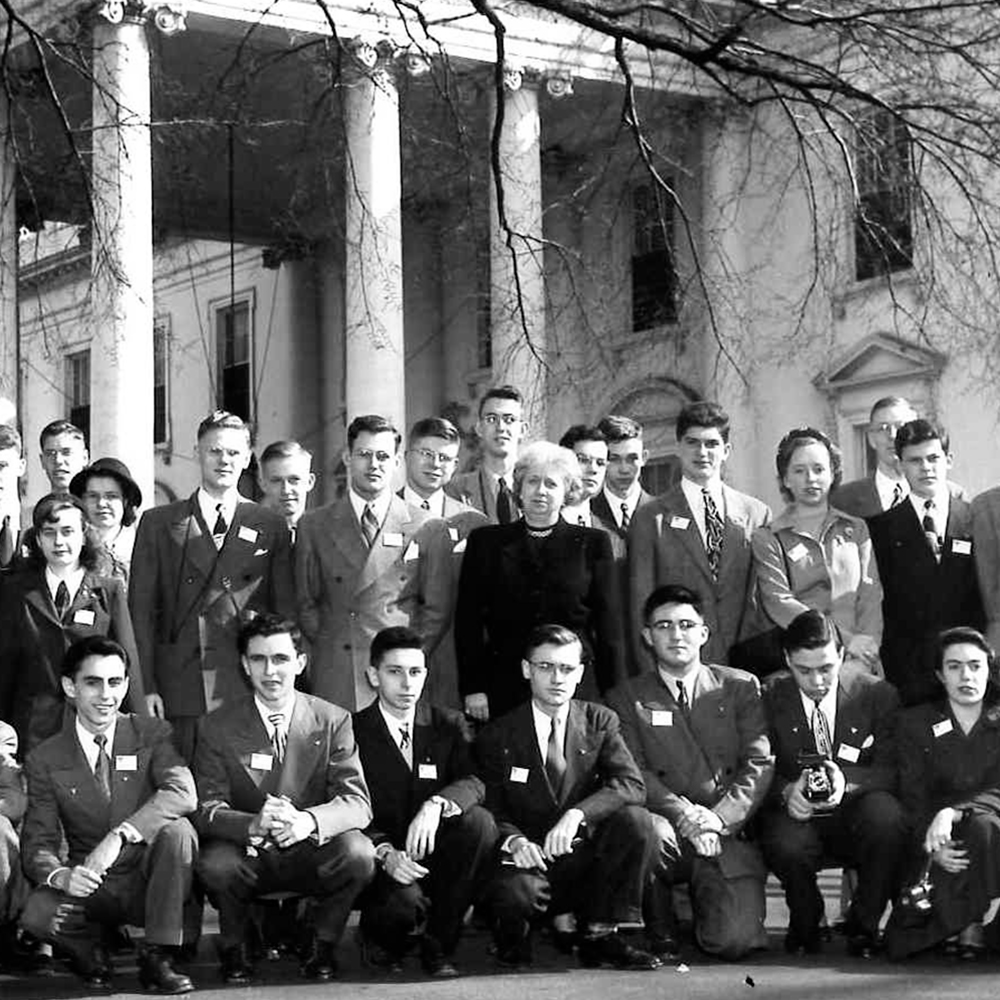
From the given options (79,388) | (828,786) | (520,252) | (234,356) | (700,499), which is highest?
(234,356)

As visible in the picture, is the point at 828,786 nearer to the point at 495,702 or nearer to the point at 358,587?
the point at 495,702

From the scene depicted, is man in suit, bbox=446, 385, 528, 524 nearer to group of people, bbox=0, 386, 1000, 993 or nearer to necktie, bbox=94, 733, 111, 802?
group of people, bbox=0, 386, 1000, 993

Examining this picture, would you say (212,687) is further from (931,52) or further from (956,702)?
(931,52)

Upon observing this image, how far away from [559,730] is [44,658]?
236 centimetres

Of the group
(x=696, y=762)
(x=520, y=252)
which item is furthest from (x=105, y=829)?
(x=520, y=252)

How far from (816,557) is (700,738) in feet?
3.81

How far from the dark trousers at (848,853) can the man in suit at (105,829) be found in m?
2.54

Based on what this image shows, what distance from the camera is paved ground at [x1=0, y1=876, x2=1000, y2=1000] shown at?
23.7ft

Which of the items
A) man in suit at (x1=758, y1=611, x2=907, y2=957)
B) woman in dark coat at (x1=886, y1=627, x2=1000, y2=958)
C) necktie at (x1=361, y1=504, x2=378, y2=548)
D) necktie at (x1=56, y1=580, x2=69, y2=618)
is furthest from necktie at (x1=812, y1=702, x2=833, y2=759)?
necktie at (x1=56, y1=580, x2=69, y2=618)

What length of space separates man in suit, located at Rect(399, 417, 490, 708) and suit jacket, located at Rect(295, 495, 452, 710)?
0.39ft

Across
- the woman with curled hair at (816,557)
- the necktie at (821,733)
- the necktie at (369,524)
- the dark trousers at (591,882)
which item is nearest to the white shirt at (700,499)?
the woman with curled hair at (816,557)

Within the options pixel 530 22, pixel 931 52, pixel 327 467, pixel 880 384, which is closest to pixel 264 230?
pixel 327 467

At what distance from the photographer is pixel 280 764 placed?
8.20 m

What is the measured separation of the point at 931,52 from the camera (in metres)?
7.12
